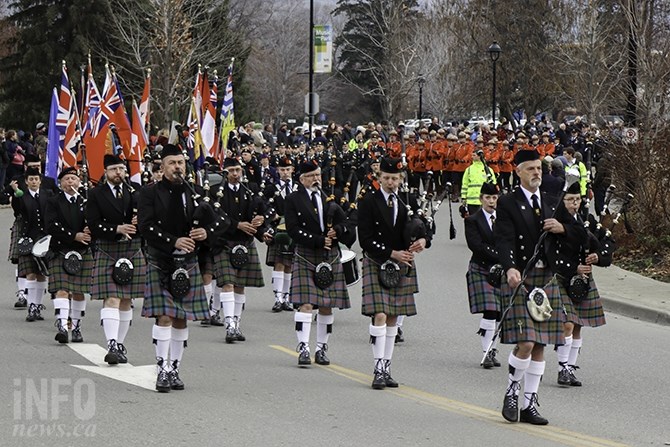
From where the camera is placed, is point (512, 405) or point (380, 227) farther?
point (380, 227)

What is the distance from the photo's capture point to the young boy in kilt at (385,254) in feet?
33.8

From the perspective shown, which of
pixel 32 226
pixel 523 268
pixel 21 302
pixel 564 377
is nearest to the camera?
pixel 523 268

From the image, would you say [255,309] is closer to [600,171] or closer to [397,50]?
[600,171]

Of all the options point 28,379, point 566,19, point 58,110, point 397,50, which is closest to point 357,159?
point 58,110

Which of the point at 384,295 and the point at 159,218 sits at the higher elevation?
the point at 159,218

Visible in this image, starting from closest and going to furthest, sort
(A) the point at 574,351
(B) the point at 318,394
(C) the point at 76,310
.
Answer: (B) the point at 318,394 < (A) the point at 574,351 < (C) the point at 76,310

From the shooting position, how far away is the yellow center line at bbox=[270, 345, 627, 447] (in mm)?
8296

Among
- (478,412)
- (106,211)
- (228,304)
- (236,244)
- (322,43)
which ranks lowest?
(478,412)

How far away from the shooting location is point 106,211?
11445 mm

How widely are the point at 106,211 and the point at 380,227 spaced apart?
2.71m

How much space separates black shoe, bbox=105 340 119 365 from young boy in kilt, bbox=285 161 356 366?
5.45 feet

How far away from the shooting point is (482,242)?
39.0 feet

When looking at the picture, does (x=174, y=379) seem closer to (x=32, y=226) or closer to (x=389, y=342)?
(x=389, y=342)

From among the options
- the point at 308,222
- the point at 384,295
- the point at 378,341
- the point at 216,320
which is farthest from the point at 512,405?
the point at 216,320
